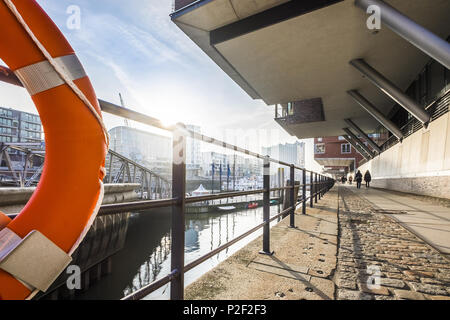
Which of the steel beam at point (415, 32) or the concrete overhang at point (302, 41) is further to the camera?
the concrete overhang at point (302, 41)

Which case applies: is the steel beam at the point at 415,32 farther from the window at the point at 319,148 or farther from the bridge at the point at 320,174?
the window at the point at 319,148

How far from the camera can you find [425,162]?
8484 millimetres

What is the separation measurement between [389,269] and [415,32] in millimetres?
7094

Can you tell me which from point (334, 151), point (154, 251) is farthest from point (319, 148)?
point (154, 251)

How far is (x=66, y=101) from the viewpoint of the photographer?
715 millimetres

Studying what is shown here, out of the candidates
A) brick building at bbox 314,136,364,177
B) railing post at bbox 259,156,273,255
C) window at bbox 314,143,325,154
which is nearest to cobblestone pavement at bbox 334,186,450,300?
railing post at bbox 259,156,273,255

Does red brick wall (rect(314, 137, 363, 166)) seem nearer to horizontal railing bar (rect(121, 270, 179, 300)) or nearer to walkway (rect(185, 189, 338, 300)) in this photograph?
walkway (rect(185, 189, 338, 300))

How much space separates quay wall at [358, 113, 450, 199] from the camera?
22.8 ft

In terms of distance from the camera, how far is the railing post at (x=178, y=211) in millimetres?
1203

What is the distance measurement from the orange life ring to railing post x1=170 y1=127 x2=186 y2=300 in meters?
0.47

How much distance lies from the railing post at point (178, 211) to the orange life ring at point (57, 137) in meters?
0.47

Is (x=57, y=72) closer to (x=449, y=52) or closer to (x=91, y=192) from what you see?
(x=91, y=192)

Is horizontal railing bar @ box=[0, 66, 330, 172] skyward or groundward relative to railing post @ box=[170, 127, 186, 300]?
skyward

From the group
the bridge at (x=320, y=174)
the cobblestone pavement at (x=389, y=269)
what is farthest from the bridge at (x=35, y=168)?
the cobblestone pavement at (x=389, y=269)
